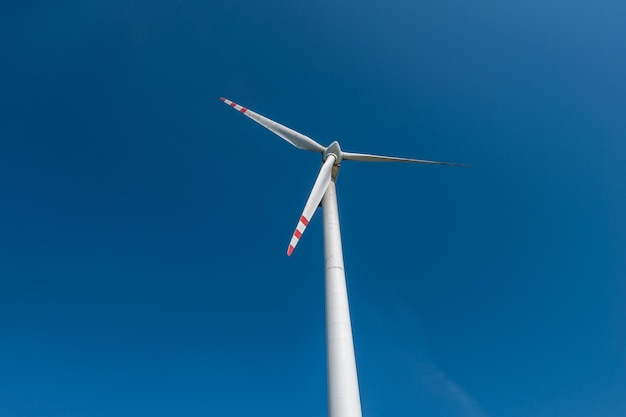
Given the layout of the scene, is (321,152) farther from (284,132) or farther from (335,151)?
(284,132)

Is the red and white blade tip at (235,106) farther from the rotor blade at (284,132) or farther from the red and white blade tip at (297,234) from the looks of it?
the red and white blade tip at (297,234)

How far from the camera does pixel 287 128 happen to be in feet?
99.3

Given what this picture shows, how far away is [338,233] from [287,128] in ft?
43.2

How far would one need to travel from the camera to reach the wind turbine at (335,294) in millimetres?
13578

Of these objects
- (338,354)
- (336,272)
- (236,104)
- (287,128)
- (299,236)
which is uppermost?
(236,104)

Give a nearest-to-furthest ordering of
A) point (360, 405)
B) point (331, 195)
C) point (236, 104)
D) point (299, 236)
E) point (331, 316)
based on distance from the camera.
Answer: point (360, 405)
point (331, 316)
point (299, 236)
point (331, 195)
point (236, 104)

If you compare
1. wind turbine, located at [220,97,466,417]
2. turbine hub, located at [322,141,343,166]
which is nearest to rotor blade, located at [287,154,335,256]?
wind turbine, located at [220,97,466,417]

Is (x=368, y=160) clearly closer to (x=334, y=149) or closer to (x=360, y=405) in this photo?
(x=334, y=149)

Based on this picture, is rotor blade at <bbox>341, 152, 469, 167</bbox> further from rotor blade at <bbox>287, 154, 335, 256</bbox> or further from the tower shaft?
the tower shaft

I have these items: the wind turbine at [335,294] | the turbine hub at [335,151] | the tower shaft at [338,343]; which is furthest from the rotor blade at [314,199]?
the tower shaft at [338,343]

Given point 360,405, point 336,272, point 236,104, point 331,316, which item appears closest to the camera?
point 360,405

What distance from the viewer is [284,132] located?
30.4m

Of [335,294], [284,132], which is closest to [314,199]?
[335,294]

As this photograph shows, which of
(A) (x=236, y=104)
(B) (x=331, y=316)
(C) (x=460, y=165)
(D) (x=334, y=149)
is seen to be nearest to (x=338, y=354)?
(B) (x=331, y=316)
